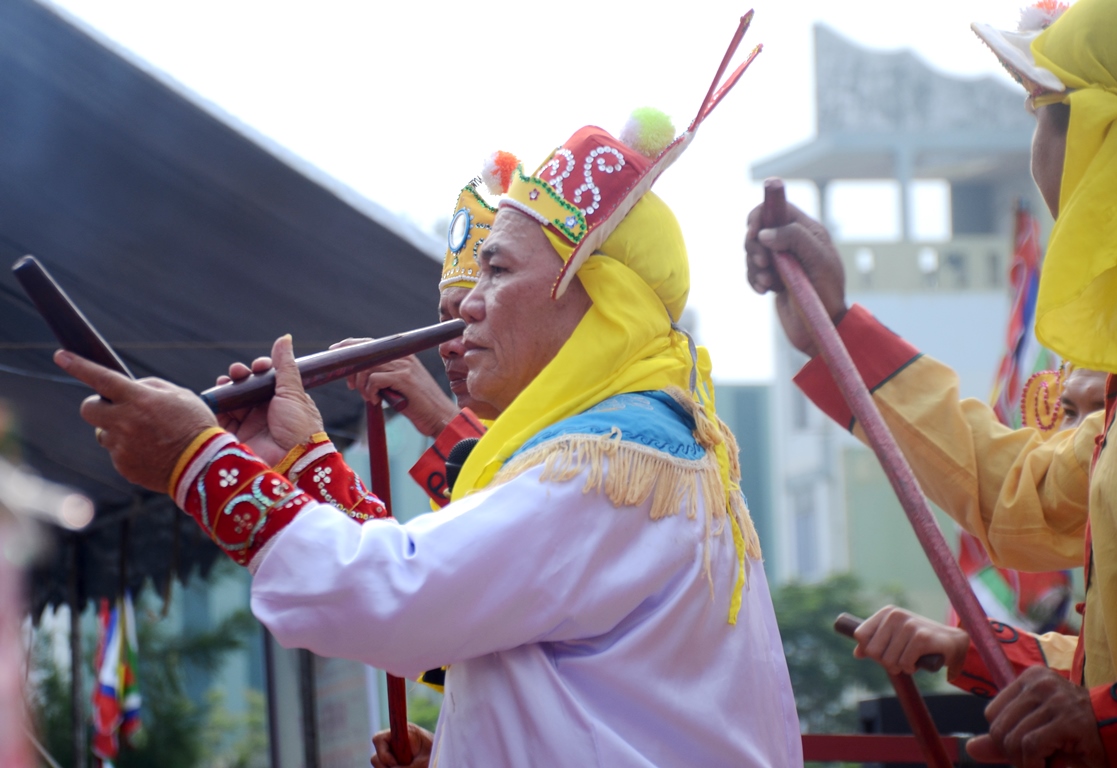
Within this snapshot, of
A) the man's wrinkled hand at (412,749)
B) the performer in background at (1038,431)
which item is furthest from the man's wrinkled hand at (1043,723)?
the man's wrinkled hand at (412,749)

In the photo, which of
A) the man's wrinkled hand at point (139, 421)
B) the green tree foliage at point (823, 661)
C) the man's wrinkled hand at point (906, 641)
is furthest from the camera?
the green tree foliage at point (823, 661)

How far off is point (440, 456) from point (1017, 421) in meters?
3.89

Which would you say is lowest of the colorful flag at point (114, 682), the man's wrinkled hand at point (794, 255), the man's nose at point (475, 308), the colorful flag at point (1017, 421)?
the colorful flag at point (114, 682)

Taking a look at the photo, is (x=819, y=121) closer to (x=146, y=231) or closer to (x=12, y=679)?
(x=146, y=231)

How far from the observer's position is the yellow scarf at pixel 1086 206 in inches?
77.4

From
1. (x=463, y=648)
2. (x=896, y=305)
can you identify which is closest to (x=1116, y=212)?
(x=463, y=648)

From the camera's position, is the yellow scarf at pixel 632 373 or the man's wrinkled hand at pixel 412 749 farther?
the man's wrinkled hand at pixel 412 749

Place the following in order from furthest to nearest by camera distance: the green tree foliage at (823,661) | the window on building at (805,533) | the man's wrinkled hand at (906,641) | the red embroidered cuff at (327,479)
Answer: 1. the window on building at (805,533)
2. the green tree foliage at (823,661)
3. the man's wrinkled hand at (906,641)
4. the red embroidered cuff at (327,479)

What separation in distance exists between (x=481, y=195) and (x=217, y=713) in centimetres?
1124

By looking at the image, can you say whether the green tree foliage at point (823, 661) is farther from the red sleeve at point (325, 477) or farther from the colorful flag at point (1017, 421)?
the red sleeve at point (325, 477)

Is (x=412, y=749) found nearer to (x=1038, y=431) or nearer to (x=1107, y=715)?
(x=1107, y=715)

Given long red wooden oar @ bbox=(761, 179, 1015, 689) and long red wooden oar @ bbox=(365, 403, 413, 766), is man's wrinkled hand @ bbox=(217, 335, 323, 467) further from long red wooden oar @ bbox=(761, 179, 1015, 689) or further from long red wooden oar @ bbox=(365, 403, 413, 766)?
long red wooden oar @ bbox=(761, 179, 1015, 689)

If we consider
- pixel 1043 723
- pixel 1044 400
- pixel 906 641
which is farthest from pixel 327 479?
pixel 1044 400

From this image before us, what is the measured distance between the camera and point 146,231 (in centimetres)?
409
